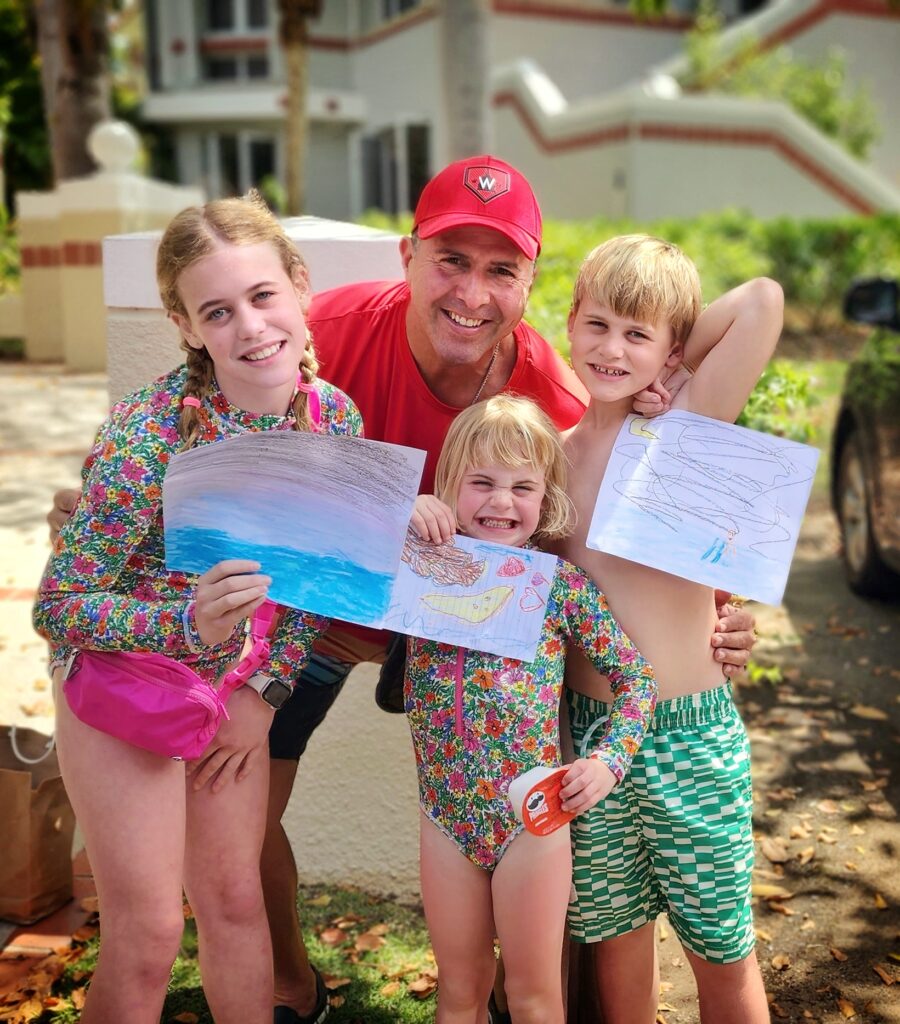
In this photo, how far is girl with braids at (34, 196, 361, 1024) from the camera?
82.2 inches

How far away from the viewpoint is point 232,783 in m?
2.31

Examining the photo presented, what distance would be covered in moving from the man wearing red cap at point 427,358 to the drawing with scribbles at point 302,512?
466 millimetres

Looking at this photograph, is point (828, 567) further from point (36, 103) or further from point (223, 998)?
point (36, 103)

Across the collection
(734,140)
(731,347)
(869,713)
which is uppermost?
(734,140)

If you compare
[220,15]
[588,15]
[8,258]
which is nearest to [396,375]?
[8,258]

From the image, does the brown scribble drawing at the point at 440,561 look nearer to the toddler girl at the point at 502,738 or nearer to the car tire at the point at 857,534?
the toddler girl at the point at 502,738

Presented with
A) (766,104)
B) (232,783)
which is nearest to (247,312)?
(232,783)

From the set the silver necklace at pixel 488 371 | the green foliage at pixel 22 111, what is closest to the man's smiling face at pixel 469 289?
the silver necklace at pixel 488 371

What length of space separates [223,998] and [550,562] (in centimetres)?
116

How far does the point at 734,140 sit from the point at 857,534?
1322cm

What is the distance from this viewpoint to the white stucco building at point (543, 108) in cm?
1761

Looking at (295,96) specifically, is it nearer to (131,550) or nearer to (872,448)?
(872,448)

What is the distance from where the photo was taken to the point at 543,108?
18766 millimetres

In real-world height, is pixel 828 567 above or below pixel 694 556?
below
